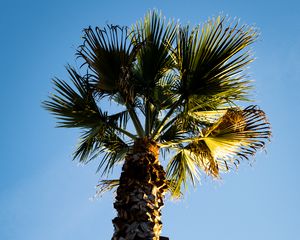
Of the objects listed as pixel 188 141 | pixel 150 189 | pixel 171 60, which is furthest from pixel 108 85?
pixel 150 189

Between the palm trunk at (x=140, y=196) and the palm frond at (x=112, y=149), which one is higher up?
the palm frond at (x=112, y=149)

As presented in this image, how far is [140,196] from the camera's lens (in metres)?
4.85

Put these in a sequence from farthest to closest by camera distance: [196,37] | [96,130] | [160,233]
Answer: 1. [96,130]
2. [196,37]
3. [160,233]

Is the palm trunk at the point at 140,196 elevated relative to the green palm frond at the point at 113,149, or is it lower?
lower

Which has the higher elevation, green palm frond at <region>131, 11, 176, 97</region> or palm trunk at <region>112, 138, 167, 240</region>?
green palm frond at <region>131, 11, 176, 97</region>

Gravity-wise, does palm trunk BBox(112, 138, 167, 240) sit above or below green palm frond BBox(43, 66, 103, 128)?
below

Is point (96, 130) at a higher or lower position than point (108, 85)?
lower

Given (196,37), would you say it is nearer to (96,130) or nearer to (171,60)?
(171,60)

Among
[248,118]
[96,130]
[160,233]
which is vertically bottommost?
[160,233]

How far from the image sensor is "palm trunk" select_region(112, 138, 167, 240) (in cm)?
454

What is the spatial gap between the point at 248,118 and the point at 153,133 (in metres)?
Result: 1.60

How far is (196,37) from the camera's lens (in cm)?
604

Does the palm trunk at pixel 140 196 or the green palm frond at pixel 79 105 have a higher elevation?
the green palm frond at pixel 79 105

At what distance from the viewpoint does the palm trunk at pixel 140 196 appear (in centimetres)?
454
